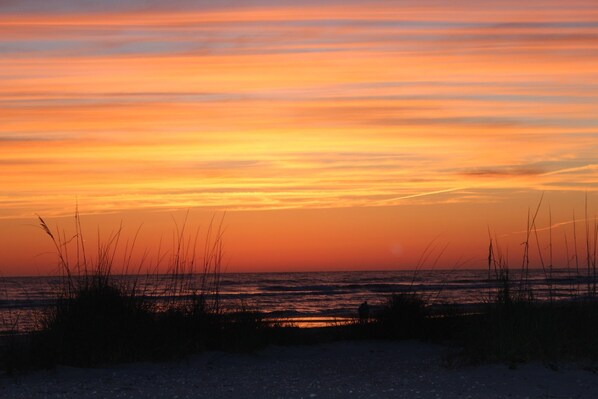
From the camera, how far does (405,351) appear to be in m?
12.0

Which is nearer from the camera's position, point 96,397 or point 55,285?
point 96,397

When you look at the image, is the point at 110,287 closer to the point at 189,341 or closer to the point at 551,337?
the point at 189,341

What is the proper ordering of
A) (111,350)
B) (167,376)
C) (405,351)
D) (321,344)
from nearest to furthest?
(167,376) < (111,350) < (405,351) < (321,344)

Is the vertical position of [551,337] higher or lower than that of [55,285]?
lower

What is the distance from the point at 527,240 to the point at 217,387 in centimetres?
534

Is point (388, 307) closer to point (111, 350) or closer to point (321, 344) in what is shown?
point (321, 344)

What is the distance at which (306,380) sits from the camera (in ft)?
30.3

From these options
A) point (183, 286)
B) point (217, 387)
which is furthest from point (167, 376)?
point (183, 286)

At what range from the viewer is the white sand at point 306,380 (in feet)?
27.5

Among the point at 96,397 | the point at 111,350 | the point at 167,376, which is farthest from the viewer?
the point at 111,350

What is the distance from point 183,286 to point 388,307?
392cm

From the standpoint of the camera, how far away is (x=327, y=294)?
39.6 meters

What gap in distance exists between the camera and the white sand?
329 inches

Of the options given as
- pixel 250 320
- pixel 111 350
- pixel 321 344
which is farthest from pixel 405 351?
pixel 111 350
